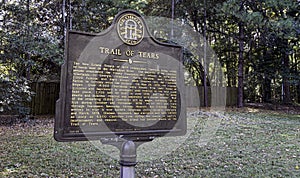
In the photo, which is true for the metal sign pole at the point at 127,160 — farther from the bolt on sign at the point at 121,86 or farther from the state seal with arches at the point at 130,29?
the state seal with arches at the point at 130,29

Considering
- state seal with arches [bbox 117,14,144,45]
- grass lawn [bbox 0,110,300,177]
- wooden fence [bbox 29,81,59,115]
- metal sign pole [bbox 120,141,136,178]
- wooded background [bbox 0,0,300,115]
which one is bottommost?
grass lawn [bbox 0,110,300,177]

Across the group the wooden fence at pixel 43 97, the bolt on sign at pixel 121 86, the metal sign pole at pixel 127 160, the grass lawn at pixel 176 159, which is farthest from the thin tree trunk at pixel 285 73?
the metal sign pole at pixel 127 160

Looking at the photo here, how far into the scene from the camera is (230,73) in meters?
24.8

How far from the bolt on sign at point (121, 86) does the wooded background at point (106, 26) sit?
19.4 feet

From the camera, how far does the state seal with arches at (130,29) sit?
3404mm

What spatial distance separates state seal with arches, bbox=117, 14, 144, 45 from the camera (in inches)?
134

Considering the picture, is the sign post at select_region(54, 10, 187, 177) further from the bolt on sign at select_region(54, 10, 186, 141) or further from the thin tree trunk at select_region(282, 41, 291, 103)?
the thin tree trunk at select_region(282, 41, 291, 103)

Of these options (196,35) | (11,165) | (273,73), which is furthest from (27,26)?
(273,73)

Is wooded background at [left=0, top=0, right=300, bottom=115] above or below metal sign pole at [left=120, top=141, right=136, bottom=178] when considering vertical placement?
above

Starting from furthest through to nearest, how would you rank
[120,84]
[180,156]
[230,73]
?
[230,73], [180,156], [120,84]

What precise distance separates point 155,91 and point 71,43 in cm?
121

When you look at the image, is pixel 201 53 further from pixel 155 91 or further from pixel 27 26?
pixel 155 91

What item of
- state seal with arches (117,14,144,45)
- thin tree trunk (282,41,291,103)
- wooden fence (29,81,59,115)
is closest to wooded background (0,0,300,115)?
A: thin tree trunk (282,41,291,103)

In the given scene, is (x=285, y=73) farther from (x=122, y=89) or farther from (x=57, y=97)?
(x=122, y=89)
